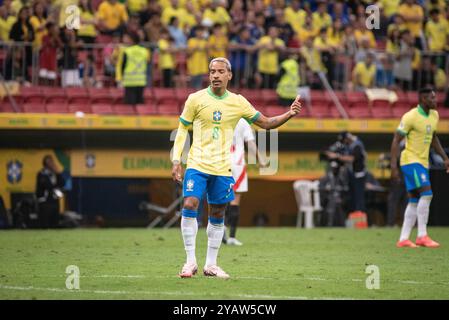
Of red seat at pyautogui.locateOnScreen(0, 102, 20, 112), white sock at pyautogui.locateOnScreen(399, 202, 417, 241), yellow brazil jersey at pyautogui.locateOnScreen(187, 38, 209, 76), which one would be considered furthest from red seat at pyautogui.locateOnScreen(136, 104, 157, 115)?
white sock at pyautogui.locateOnScreen(399, 202, 417, 241)

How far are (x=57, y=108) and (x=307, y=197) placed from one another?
228 inches

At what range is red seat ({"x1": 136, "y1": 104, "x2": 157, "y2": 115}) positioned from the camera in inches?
901

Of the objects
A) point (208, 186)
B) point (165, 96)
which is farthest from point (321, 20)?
point (208, 186)

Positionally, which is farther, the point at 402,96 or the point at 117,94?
the point at 402,96

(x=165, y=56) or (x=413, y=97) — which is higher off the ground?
(x=165, y=56)

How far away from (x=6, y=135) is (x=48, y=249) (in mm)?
7285

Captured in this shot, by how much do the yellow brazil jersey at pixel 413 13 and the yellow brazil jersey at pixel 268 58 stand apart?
400cm

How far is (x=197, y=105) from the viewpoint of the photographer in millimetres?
10633

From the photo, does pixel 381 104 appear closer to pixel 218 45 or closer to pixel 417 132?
pixel 218 45

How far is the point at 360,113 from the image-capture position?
2467cm

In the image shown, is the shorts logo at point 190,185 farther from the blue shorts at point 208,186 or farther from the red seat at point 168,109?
the red seat at point 168,109

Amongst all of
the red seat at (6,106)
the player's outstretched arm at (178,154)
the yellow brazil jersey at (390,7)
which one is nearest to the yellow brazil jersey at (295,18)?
the yellow brazil jersey at (390,7)

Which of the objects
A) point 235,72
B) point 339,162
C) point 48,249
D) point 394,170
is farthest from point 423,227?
point 235,72

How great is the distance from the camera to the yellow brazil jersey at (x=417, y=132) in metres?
15.6
